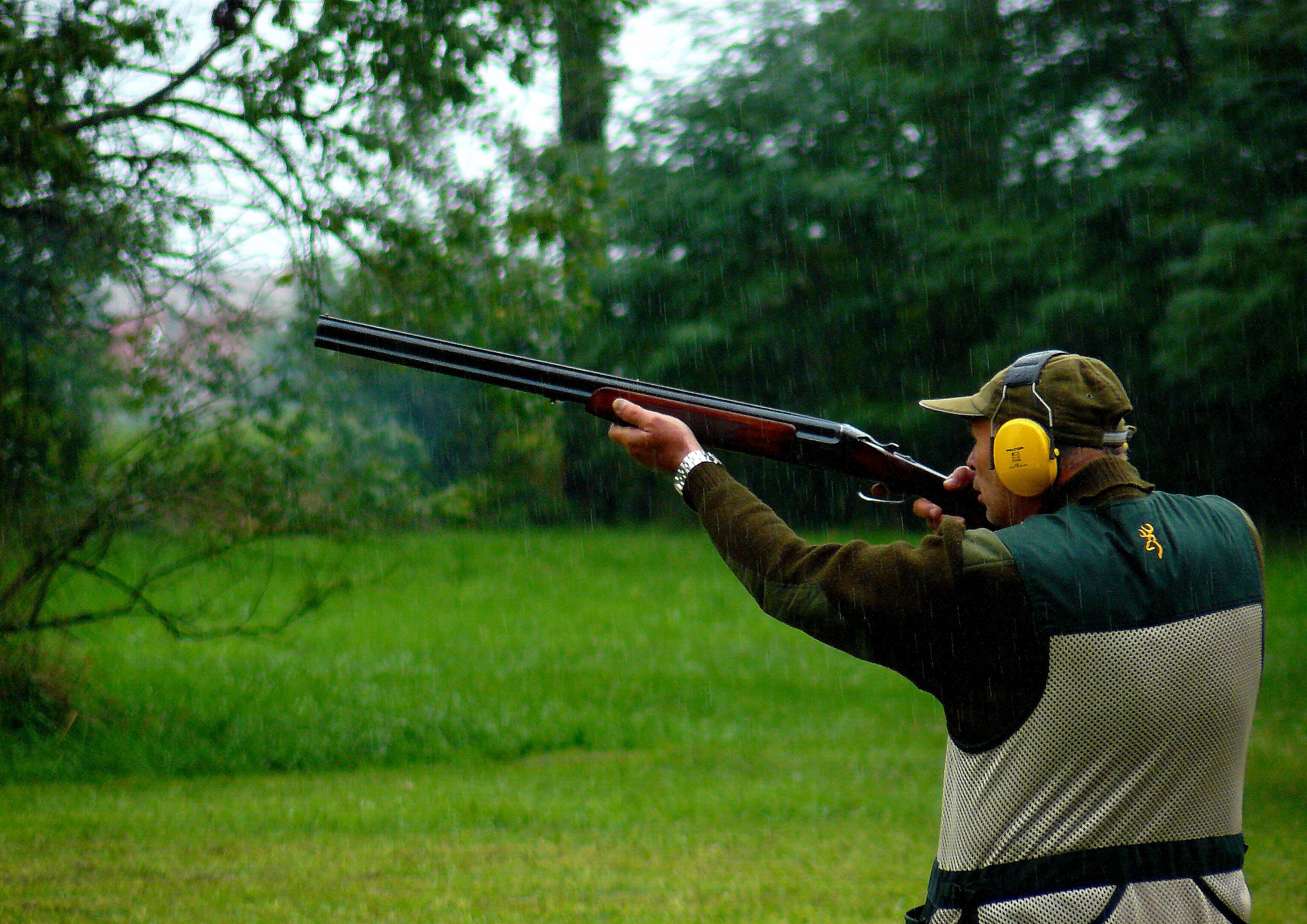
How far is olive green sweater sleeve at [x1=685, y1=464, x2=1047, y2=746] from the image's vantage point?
2549 mm

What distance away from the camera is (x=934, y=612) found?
256cm

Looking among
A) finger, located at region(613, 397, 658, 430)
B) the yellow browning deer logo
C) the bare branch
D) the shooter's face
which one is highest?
the bare branch

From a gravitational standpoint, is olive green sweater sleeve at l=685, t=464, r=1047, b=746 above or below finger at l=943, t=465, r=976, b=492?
below

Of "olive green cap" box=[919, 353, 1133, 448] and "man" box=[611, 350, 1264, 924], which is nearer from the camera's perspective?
"man" box=[611, 350, 1264, 924]

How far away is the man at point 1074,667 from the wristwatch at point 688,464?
0.34 meters

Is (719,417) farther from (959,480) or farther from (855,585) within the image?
(855,585)

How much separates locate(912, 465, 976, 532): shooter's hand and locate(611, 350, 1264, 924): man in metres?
0.59

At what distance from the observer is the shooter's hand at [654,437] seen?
10.4ft

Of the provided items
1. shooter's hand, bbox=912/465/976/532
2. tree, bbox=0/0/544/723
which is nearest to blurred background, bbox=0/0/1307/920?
tree, bbox=0/0/544/723

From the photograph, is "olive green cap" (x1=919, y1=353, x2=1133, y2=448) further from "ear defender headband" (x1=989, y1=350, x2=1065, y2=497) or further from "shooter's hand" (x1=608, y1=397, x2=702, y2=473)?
"shooter's hand" (x1=608, y1=397, x2=702, y2=473)

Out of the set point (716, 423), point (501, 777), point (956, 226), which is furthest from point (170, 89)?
point (956, 226)

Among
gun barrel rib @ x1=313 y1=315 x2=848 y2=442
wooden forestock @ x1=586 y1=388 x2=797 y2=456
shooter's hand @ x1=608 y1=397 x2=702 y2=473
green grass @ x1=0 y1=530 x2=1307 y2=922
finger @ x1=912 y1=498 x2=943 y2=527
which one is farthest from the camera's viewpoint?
green grass @ x1=0 y1=530 x2=1307 y2=922

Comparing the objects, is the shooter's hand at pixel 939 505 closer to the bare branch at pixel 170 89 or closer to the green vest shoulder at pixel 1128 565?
the green vest shoulder at pixel 1128 565

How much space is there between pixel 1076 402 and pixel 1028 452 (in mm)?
157
